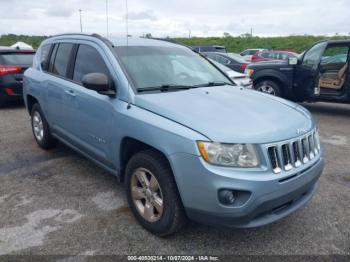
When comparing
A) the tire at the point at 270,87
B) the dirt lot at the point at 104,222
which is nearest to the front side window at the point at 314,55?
the tire at the point at 270,87

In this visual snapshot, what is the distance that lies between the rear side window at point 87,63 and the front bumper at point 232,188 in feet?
4.99

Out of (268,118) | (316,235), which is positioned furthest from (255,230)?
(268,118)

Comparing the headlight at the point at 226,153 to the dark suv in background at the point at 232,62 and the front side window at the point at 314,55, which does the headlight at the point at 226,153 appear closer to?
the front side window at the point at 314,55

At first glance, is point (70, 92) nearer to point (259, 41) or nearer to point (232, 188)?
point (232, 188)

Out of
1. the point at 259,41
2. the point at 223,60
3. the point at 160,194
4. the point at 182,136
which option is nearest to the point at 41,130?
the point at 160,194

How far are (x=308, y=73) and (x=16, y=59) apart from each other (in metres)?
7.30

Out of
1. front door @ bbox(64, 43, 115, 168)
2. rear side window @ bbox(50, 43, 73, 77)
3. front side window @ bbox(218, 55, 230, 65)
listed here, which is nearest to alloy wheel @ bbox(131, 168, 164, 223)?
front door @ bbox(64, 43, 115, 168)

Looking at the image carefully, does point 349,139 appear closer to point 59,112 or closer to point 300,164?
point 300,164

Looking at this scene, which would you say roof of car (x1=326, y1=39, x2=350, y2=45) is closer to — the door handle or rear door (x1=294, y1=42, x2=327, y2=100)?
rear door (x1=294, y1=42, x2=327, y2=100)

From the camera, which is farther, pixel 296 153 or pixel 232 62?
pixel 232 62

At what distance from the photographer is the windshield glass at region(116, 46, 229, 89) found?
3.38 metres

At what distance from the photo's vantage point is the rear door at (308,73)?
7727 millimetres

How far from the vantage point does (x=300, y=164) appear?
2.72 m

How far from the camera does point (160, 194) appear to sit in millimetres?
2863
